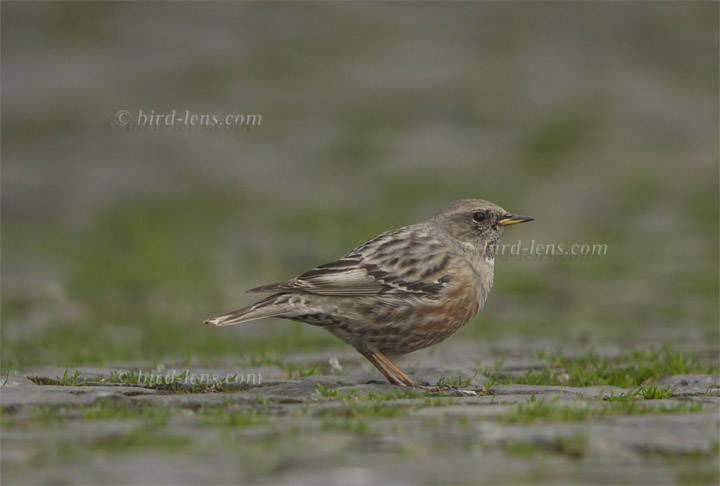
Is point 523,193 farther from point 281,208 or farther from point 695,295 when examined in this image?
point 695,295

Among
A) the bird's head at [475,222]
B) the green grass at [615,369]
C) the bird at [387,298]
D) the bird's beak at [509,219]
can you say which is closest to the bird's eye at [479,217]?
the bird's head at [475,222]

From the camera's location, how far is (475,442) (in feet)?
20.2

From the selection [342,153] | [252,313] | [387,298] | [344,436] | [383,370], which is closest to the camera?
[344,436]

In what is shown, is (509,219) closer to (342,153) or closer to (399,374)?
(399,374)

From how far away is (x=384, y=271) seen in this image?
9719mm

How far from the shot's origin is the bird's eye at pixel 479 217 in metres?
10.8

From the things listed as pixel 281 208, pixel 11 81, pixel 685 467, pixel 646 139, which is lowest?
pixel 685 467

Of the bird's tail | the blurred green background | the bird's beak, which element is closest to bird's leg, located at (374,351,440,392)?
the bird's tail

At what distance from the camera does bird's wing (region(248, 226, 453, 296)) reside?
9.44m

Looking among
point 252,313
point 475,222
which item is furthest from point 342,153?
point 252,313

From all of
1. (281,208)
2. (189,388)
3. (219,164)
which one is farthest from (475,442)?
(219,164)

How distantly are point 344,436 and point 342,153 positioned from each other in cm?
2712

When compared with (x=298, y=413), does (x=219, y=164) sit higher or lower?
higher

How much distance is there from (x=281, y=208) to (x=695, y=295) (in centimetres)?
1272
